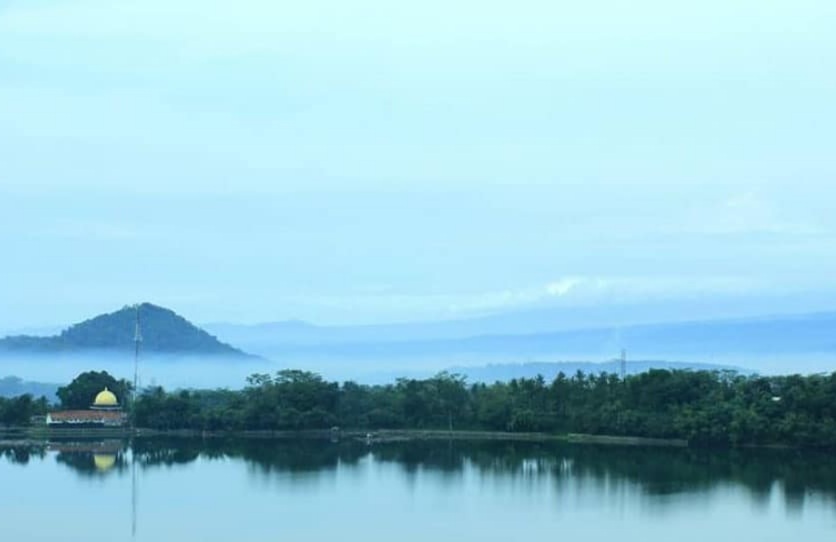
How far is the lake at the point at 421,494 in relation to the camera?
15578 millimetres

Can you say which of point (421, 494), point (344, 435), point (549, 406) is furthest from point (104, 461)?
point (549, 406)

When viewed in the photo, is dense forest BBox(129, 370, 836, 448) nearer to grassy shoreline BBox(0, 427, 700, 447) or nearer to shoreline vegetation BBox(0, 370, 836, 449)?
shoreline vegetation BBox(0, 370, 836, 449)

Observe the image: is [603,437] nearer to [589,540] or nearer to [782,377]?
[782,377]

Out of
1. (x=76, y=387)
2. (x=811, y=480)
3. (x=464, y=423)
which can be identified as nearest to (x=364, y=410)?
(x=464, y=423)

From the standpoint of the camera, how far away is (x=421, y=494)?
61.5 feet

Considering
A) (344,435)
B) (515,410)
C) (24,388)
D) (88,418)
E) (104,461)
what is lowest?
(104,461)

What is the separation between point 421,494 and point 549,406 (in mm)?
9822

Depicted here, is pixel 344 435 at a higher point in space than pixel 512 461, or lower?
higher

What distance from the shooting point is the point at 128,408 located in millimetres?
32000

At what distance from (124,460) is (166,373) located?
59447mm

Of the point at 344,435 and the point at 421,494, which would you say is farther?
the point at 344,435

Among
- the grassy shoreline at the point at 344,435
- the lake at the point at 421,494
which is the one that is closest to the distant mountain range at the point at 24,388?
the grassy shoreline at the point at 344,435

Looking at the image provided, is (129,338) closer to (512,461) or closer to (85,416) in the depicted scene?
(85,416)

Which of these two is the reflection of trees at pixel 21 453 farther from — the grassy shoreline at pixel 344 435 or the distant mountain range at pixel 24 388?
the distant mountain range at pixel 24 388
